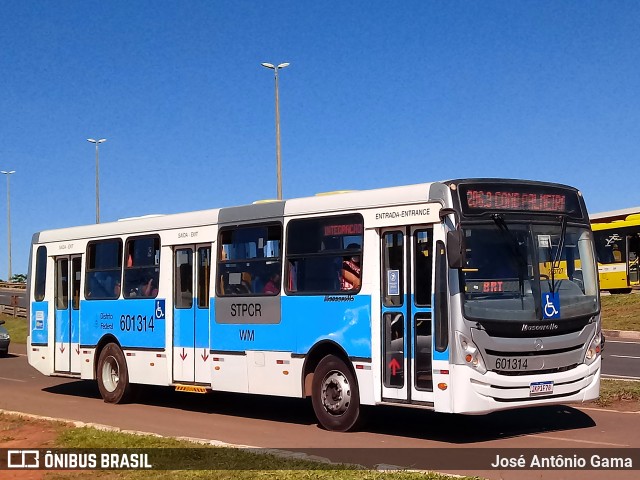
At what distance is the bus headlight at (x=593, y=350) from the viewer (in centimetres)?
1281

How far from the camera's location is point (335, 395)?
13.7 metres

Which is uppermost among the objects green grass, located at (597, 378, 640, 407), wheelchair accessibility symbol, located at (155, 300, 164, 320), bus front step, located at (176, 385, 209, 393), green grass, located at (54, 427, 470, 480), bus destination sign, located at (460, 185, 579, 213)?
bus destination sign, located at (460, 185, 579, 213)

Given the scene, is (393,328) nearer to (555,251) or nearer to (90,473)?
(555,251)

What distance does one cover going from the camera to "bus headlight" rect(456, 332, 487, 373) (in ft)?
38.9

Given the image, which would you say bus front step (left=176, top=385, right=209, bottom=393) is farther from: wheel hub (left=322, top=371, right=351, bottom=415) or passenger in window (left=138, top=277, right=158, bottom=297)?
wheel hub (left=322, top=371, right=351, bottom=415)

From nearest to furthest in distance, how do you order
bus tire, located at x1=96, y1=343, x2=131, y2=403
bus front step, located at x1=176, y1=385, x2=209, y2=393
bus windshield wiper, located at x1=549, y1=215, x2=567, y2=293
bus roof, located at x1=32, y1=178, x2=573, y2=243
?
1. bus windshield wiper, located at x1=549, y1=215, x2=567, y2=293
2. bus roof, located at x1=32, y1=178, x2=573, y2=243
3. bus front step, located at x1=176, y1=385, x2=209, y2=393
4. bus tire, located at x1=96, y1=343, x2=131, y2=403

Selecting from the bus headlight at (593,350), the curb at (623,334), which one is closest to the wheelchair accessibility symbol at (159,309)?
the bus headlight at (593,350)

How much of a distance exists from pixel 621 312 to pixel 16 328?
27.0 meters

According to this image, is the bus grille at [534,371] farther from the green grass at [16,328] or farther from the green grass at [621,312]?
the green grass at [16,328]

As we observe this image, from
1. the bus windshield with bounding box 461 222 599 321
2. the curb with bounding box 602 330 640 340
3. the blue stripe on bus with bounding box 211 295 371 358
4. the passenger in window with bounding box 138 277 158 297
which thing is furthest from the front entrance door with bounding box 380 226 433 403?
the curb with bounding box 602 330 640 340

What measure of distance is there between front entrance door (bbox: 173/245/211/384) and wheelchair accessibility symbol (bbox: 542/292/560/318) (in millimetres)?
6196

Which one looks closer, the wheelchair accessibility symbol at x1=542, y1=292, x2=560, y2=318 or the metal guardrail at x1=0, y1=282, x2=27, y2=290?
the wheelchair accessibility symbol at x1=542, y1=292, x2=560, y2=318

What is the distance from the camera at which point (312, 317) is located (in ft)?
46.4

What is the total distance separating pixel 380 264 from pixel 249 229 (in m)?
3.22
